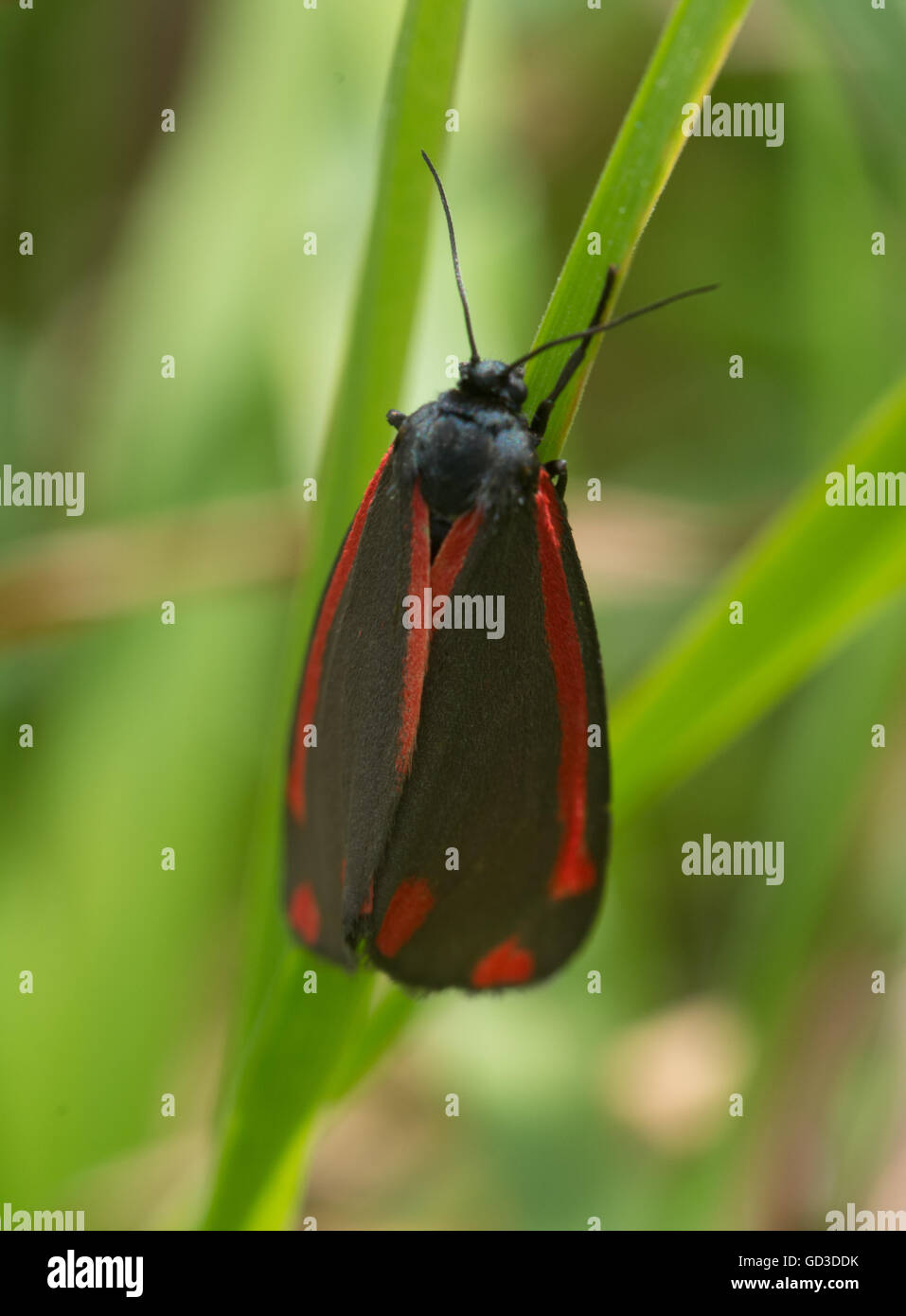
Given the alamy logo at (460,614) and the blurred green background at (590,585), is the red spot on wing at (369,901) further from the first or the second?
the blurred green background at (590,585)

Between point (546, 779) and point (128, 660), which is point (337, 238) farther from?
point (546, 779)

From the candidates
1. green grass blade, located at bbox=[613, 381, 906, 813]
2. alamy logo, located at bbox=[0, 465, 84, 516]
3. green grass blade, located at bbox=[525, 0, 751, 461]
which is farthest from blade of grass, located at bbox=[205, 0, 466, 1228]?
alamy logo, located at bbox=[0, 465, 84, 516]

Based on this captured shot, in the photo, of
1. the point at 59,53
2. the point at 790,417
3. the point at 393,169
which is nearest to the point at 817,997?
the point at 790,417

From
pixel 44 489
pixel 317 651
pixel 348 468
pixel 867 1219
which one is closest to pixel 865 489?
pixel 348 468

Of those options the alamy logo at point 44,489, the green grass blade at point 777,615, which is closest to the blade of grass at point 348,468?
the green grass blade at point 777,615

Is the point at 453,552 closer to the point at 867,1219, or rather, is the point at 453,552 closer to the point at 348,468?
the point at 348,468

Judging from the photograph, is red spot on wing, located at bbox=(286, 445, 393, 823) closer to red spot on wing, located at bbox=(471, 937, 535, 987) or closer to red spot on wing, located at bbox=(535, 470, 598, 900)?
red spot on wing, located at bbox=(535, 470, 598, 900)
